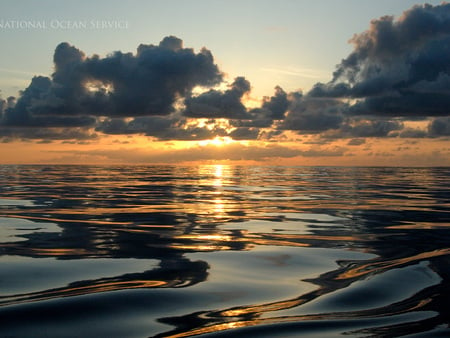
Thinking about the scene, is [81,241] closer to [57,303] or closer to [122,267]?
[122,267]

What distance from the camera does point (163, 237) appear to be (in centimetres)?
1390

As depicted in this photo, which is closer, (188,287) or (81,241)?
(188,287)

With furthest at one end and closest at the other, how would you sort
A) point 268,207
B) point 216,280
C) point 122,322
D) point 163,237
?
point 268,207
point 163,237
point 216,280
point 122,322

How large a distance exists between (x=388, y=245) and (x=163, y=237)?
6.01 meters

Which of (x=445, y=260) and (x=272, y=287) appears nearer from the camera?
(x=272, y=287)

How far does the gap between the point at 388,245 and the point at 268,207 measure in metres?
11.6

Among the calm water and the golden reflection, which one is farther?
the golden reflection

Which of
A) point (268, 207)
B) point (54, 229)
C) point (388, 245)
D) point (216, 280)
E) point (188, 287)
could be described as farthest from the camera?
point (268, 207)

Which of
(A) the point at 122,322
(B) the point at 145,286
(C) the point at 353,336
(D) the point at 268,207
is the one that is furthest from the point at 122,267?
(D) the point at 268,207

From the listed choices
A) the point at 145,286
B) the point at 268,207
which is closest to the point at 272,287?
the point at 145,286

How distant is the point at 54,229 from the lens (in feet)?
50.7

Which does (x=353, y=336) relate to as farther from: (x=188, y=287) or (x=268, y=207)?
(x=268, y=207)

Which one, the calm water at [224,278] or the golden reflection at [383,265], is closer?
the calm water at [224,278]

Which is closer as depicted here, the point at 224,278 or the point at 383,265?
the point at 224,278
